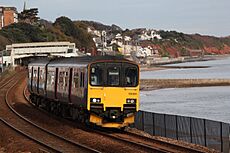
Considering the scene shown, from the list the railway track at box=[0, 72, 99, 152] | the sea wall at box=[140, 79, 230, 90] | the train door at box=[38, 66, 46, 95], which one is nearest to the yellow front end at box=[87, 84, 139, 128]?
the railway track at box=[0, 72, 99, 152]

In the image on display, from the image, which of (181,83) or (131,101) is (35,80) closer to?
(131,101)

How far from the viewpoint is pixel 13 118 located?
99.3 feet

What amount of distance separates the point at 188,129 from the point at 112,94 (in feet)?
12.1

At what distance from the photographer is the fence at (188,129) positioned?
816 inches

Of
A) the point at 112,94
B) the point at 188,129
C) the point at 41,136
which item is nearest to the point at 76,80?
the point at 112,94

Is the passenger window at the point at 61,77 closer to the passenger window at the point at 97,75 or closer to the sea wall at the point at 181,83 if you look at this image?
the passenger window at the point at 97,75

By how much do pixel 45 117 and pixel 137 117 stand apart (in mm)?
6024

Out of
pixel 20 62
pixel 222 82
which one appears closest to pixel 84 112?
pixel 222 82

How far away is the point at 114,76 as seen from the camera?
2317cm

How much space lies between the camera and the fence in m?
20.7

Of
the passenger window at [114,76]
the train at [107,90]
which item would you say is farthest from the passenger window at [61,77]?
the passenger window at [114,76]

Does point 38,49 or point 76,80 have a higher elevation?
point 38,49

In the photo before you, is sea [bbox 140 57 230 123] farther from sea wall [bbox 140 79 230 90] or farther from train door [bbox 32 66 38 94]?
sea wall [bbox 140 79 230 90]

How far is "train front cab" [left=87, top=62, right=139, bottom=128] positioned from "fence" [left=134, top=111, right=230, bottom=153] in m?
2.26
